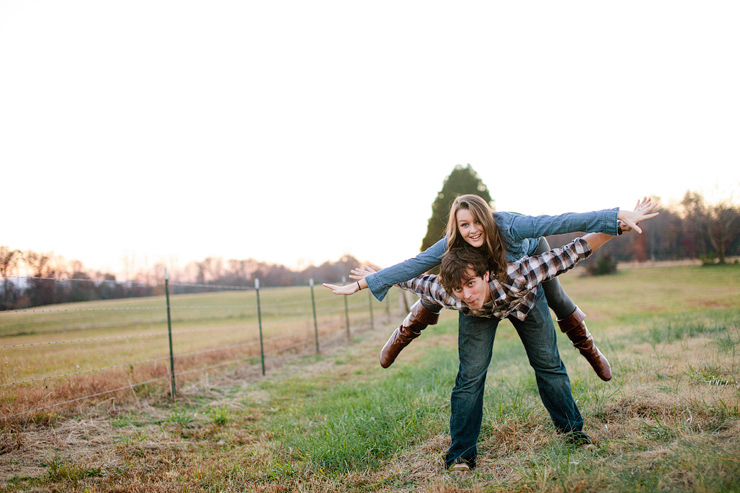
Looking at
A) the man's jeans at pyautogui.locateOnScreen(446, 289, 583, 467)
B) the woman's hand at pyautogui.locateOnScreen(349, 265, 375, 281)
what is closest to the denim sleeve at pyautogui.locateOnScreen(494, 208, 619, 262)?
the man's jeans at pyautogui.locateOnScreen(446, 289, 583, 467)

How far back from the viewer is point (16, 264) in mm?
4988

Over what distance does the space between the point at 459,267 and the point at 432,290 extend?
374 millimetres

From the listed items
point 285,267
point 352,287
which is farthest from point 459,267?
point 285,267

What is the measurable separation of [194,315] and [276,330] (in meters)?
11.7

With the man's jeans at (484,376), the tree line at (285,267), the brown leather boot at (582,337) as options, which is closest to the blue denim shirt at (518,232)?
the man's jeans at (484,376)

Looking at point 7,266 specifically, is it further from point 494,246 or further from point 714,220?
point 714,220

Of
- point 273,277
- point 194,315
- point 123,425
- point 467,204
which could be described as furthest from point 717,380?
point 273,277

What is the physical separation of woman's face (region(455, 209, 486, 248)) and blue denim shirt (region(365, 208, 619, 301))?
164mm

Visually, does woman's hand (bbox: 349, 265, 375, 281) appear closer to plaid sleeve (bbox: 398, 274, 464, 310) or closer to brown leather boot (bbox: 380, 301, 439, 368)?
plaid sleeve (bbox: 398, 274, 464, 310)

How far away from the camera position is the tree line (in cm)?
509

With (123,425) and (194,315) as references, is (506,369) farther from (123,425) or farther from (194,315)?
(194,315)

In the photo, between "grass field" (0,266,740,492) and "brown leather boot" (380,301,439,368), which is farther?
"brown leather boot" (380,301,439,368)

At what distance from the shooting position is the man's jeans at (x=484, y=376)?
9.20ft

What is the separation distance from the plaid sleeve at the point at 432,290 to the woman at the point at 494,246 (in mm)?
104
